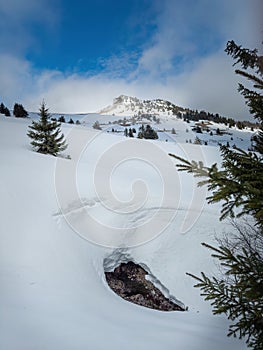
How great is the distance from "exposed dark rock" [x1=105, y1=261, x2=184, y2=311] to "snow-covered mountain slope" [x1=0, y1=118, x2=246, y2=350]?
32 centimetres

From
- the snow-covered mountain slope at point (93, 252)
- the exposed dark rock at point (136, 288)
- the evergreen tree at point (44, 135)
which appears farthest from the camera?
the evergreen tree at point (44, 135)

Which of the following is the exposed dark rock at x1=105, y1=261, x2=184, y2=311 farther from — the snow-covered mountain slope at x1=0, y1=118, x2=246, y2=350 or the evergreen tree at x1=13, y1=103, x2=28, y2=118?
the evergreen tree at x1=13, y1=103, x2=28, y2=118

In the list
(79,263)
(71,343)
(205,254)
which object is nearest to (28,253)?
(79,263)

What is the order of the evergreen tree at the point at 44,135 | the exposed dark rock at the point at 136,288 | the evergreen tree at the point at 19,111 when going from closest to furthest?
1. the exposed dark rock at the point at 136,288
2. the evergreen tree at the point at 44,135
3. the evergreen tree at the point at 19,111

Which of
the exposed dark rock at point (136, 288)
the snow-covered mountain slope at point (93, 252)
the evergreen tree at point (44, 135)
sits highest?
the evergreen tree at point (44, 135)

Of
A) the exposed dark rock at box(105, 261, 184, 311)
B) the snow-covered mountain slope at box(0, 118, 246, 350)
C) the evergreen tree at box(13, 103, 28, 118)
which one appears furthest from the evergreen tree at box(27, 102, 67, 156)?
the evergreen tree at box(13, 103, 28, 118)

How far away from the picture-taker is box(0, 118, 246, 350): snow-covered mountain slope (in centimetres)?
455

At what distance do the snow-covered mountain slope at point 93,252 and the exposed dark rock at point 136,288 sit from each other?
0.32m

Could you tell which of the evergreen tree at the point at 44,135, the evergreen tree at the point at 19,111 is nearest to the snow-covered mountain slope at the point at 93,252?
the evergreen tree at the point at 44,135

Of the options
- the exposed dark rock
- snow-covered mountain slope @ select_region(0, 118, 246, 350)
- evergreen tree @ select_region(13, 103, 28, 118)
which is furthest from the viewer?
evergreen tree @ select_region(13, 103, 28, 118)

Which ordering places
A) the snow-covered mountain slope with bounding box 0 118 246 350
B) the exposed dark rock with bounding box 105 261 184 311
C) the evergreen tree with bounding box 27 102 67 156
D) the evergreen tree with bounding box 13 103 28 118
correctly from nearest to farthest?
the snow-covered mountain slope with bounding box 0 118 246 350 < the exposed dark rock with bounding box 105 261 184 311 < the evergreen tree with bounding box 27 102 67 156 < the evergreen tree with bounding box 13 103 28 118

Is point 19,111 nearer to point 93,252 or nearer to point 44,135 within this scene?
point 44,135

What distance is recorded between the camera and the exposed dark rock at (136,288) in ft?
24.2

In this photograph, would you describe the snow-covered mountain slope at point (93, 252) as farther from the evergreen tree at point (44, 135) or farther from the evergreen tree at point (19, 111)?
the evergreen tree at point (19, 111)
